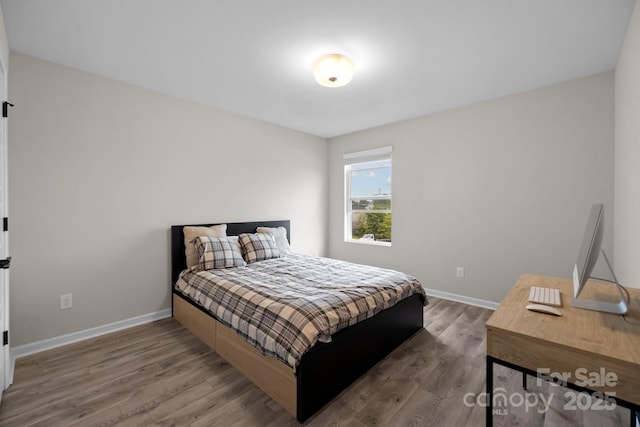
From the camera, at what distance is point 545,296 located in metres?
1.40

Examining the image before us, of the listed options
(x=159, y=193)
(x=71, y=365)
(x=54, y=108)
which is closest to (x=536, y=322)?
(x=71, y=365)

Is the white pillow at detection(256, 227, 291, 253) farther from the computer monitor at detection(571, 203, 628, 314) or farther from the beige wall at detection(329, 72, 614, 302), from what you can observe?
the computer monitor at detection(571, 203, 628, 314)

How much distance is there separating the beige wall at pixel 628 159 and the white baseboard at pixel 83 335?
400cm

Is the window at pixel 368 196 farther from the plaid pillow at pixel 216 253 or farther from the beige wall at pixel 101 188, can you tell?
the plaid pillow at pixel 216 253

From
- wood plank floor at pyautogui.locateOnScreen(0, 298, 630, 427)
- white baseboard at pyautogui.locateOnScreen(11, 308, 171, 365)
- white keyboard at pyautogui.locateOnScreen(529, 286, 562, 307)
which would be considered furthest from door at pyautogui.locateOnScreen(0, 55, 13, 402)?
white keyboard at pyautogui.locateOnScreen(529, 286, 562, 307)

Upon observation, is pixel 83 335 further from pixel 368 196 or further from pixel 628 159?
pixel 628 159

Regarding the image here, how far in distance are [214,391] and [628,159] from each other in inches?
130

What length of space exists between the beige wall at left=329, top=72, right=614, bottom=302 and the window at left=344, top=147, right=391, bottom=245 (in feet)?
0.67

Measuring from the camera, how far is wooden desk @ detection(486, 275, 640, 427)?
87 cm

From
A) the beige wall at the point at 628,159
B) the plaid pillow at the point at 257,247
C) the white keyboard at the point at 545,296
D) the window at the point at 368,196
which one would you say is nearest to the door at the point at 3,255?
the plaid pillow at the point at 257,247

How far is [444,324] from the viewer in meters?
2.87

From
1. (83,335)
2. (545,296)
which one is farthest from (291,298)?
(83,335)

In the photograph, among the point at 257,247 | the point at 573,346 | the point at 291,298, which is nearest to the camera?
the point at 573,346

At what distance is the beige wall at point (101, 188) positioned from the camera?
2283 mm
